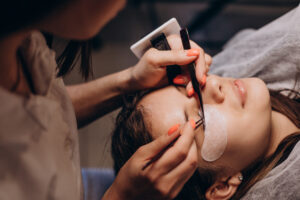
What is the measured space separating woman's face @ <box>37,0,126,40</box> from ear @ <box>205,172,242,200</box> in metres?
0.56

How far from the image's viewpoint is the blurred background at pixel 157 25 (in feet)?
5.08

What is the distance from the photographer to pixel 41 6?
0.36 metres

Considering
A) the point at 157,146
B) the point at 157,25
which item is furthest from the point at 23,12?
the point at 157,25

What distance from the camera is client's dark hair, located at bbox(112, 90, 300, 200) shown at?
741mm

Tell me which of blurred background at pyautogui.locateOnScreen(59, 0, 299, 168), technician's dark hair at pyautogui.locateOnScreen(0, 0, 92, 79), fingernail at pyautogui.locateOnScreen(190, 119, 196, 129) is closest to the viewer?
technician's dark hair at pyautogui.locateOnScreen(0, 0, 92, 79)

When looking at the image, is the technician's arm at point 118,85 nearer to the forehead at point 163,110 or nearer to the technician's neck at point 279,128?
the forehead at point 163,110

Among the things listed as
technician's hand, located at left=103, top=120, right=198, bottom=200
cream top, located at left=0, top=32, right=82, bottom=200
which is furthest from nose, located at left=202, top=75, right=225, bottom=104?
cream top, located at left=0, top=32, right=82, bottom=200

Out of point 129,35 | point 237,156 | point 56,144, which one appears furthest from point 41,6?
point 129,35

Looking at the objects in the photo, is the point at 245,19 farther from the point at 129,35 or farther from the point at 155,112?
the point at 155,112

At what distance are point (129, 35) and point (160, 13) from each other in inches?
10.9

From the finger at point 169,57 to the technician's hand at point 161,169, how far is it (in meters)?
0.19

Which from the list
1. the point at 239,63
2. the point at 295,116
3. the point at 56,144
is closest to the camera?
the point at 56,144

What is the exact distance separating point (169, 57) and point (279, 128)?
0.43 meters

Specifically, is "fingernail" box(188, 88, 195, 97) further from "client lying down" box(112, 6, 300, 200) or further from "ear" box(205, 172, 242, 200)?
"ear" box(205, 172, 242, 200)
